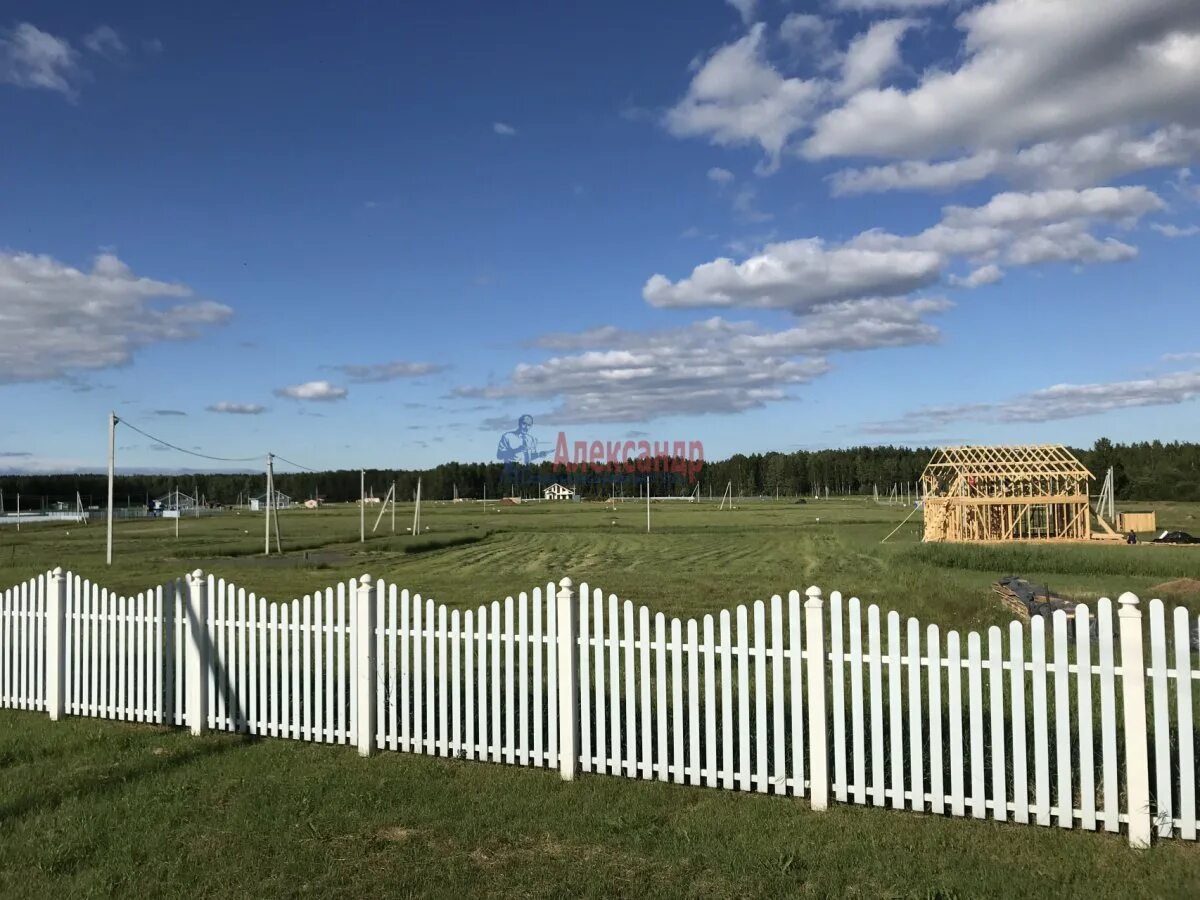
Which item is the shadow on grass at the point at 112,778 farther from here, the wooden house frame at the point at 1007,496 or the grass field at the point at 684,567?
the wooden house frame at the point at 1007,496

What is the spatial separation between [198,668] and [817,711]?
6.00 metres

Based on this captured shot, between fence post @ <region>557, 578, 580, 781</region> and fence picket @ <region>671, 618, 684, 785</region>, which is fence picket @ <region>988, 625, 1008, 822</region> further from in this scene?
fence post @ <region>557, 578, 580, 781</region>

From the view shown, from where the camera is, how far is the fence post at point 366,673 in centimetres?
776

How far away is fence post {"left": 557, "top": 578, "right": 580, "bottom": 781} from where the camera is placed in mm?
6977

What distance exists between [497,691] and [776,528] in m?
55.9

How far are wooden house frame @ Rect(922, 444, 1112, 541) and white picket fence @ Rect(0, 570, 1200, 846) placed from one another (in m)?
34.1

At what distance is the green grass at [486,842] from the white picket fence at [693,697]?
0.87ft

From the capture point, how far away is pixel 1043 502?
4156 centimetres

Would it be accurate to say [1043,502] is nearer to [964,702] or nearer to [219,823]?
[964,702]

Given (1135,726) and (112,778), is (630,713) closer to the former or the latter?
(1135,726)

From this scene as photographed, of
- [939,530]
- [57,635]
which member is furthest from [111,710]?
[939,530]

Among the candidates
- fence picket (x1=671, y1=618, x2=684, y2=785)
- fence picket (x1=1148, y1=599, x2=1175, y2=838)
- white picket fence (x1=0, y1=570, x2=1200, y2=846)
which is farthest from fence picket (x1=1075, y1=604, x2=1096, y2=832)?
fence picket (x1=671, y1=618, x2=684, y2=785)

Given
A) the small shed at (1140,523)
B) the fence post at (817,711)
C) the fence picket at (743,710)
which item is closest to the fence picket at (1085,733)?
the fence post at (817,711)

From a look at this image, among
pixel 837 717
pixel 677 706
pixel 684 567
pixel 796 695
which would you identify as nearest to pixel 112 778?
pixel 677 706
